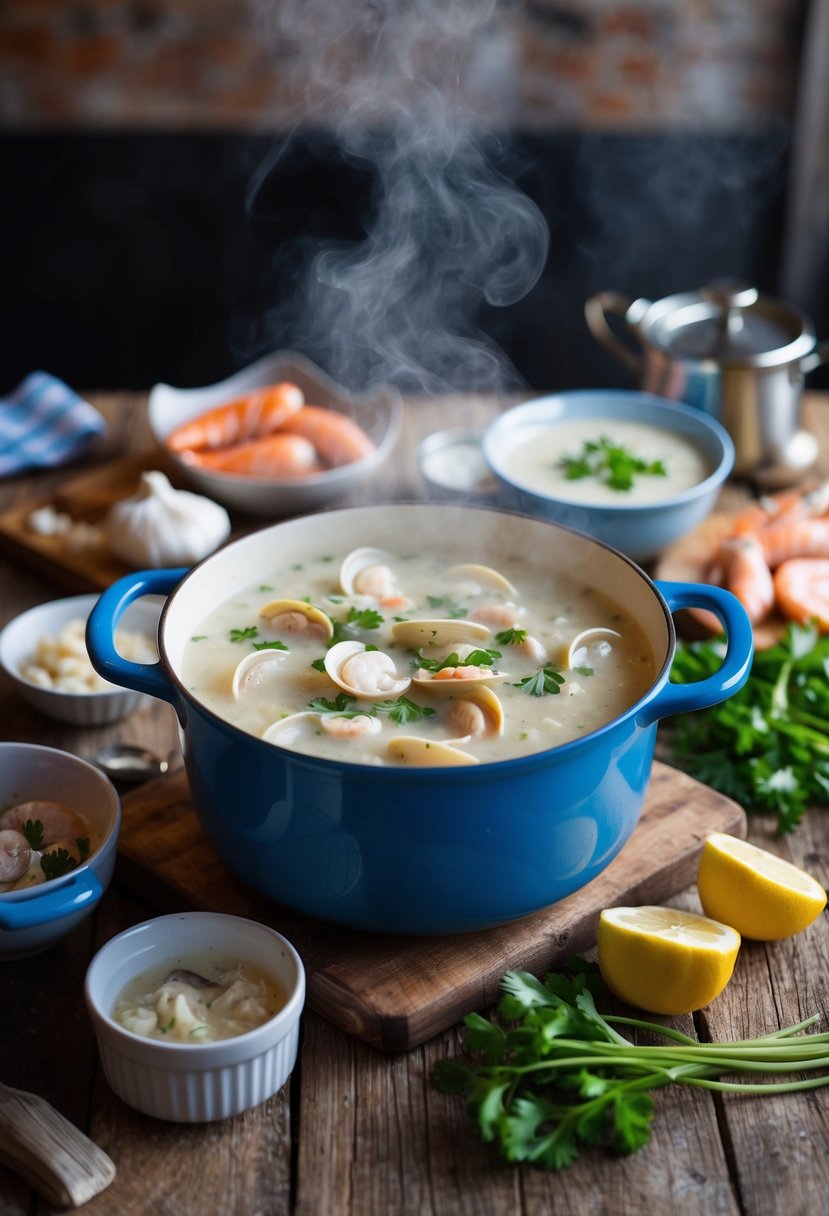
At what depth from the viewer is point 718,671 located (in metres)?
1.82

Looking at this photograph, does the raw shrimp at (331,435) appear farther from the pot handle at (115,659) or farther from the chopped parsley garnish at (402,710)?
the chopped parsley garnish at (402,710)

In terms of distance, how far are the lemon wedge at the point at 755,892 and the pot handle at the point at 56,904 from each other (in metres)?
0.86

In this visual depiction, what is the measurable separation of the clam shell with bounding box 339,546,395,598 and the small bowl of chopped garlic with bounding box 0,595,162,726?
0.41m

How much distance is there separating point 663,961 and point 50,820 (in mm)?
890

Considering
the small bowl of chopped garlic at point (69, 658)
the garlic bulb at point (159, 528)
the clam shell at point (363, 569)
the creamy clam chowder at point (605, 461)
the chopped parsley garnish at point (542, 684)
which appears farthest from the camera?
the creamy clam chowder at point (605, 461)

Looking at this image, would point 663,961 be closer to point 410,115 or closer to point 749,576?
point 749,576

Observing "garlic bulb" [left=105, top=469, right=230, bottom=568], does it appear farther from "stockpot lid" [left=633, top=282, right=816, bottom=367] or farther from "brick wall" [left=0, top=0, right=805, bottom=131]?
"brick wall" [left=0, top=0, right=805, bottom=131]

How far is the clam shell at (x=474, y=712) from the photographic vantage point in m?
1.79

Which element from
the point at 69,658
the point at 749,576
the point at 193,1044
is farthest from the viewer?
the point at 749,576

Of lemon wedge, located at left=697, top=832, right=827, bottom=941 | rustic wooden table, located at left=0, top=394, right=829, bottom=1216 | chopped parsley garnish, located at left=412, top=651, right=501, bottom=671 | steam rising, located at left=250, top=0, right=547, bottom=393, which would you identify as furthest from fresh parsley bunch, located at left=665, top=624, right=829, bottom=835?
steam rising, located at left=250, top=0, right=547, bottom=393

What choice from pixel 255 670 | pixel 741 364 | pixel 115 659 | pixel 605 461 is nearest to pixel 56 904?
pixel 115 659

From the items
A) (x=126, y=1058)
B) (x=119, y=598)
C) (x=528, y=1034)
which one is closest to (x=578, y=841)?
(x=528, y=1034)

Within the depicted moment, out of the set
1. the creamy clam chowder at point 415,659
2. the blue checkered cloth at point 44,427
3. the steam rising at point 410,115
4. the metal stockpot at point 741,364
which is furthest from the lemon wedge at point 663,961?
the steam rising at point 410,115

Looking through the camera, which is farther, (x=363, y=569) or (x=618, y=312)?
(x=618, y=312)
